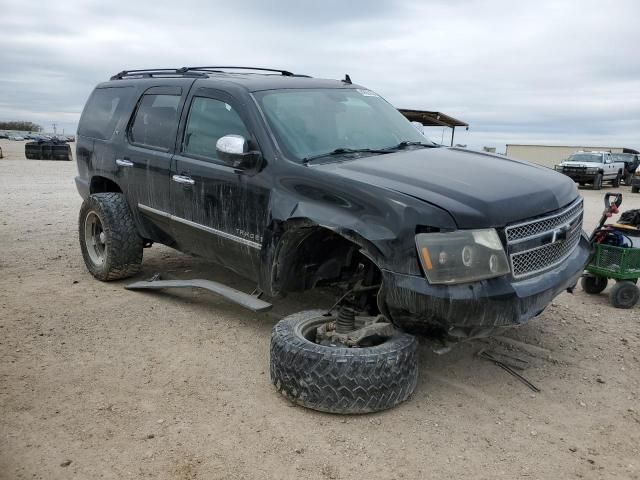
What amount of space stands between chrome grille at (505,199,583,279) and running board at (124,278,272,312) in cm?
185

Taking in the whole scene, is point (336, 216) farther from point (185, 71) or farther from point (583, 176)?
point (583, 176)

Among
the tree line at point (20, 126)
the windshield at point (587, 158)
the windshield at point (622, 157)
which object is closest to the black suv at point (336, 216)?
the windshield at point (587, 158)

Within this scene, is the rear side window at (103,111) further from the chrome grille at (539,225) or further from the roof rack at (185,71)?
the chrome grille at (539,225)

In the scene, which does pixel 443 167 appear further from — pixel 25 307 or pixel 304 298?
pixel 25 307

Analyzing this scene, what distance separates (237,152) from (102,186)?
9.32 ft

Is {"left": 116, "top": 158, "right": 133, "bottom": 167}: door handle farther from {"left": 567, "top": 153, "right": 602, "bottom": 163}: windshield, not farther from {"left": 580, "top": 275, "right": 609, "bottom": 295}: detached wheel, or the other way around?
{"left": 567, "top": 153, "right": 602, "bottom": 163}: windshield

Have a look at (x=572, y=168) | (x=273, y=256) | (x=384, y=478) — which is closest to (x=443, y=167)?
(x=273, y=256)

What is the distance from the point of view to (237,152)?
13.0ft

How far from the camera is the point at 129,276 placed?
19.6ft

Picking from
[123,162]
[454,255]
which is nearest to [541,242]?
[454,255]

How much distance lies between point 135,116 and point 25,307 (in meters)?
2.02

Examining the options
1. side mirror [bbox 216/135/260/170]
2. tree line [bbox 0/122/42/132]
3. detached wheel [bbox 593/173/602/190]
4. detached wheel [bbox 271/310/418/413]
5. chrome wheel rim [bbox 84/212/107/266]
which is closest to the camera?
detached wheel [bbox 271/310/418/413]

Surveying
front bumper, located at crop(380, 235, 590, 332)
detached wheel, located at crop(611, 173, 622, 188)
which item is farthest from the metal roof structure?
detached wheel, located at crop(611, 173, 622, 188)

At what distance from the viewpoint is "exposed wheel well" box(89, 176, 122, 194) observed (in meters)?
6.04
